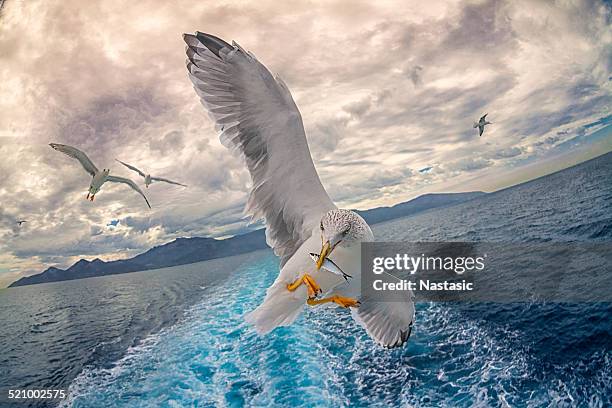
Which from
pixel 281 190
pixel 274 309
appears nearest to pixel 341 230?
pixel 274 309

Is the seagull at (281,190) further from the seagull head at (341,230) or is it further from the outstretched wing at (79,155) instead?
the outstretched wing at (79,155)

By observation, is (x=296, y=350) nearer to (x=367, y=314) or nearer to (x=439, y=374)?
(x=439, y=374)

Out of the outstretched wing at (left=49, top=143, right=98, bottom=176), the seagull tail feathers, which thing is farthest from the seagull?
the outstretched wing at (left=49, top=143, right=98, bottom=176)

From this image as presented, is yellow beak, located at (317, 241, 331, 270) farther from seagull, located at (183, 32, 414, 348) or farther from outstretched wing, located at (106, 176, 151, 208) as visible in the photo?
outstretched wing, located at (106, 176, 151, 208)

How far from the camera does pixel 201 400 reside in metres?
6.73

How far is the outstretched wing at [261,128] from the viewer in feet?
9.35

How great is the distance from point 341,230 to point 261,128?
54.2 inches

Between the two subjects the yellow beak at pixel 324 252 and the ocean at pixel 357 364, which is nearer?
the yellow beak at pixel 324 252

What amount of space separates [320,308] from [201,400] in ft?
16.5

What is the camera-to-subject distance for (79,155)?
22.2 ft

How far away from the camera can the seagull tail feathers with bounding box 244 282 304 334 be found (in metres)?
2.54

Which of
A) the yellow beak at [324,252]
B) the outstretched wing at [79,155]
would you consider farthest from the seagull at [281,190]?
the outstretched wing at [79,155]

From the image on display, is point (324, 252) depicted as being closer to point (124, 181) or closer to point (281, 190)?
point (281, 190)

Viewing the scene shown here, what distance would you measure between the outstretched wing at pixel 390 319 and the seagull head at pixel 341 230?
1355mm
